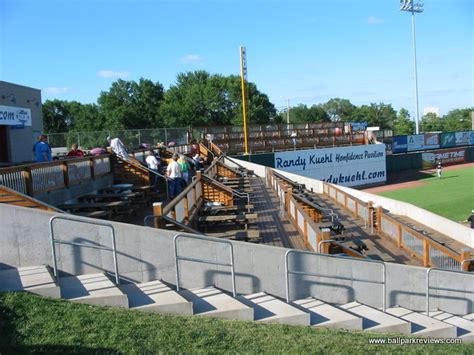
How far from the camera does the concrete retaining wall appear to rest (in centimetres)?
665

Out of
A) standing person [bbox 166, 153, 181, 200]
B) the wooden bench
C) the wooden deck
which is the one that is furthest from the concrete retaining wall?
standing person [bbox 166, 153, 181, 200]

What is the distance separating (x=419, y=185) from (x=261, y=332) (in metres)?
36.9

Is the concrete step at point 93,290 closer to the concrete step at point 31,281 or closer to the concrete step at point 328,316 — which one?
the concrete step at point 31,281

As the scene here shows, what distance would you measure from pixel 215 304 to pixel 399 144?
50756mm

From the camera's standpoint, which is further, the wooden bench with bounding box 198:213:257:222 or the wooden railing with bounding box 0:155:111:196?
the wooden bench with bounding box 198:213:257:222

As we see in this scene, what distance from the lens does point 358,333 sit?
5.98m

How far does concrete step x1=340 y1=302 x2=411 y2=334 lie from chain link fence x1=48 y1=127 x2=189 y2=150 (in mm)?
21274

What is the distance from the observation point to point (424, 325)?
702 centimetres

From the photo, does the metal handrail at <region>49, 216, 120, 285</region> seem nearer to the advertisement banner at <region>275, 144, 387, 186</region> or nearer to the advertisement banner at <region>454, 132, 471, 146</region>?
the advertisement banner at <region>275, 144, 387, 186</region>

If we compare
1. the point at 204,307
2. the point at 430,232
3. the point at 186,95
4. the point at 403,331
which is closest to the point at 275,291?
the point at 204,307

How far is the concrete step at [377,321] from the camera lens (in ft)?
21.2

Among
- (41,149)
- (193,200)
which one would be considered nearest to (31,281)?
(193,200)

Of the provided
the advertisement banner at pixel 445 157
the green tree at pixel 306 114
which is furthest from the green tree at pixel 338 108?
the advertisement banner at pixel 445 157

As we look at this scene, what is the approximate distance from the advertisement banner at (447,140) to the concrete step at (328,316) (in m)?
57.5
